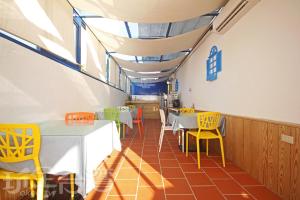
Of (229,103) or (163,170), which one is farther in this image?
(229,103)

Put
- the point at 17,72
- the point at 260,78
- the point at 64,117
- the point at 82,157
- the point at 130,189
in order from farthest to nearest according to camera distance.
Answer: the point at 64,117, the point at 260,78, the point at 130,189, the point at 17,72, the point at 82,157

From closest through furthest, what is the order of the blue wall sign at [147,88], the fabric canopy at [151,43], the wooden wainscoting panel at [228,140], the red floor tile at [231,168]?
the red floor tile at [231,168] < the wooden wainscoting panel at [228,140] < the fabric canopy at [151,43] < the blue wall sign at [147,88]

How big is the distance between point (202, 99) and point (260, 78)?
9.34ft

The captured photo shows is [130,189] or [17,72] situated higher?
[17,72]

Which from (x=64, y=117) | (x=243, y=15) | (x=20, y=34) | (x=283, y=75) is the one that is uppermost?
(x=243, y=15)

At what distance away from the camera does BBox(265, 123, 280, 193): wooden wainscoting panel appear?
220 centimetres

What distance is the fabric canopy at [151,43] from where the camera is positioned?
185 inches

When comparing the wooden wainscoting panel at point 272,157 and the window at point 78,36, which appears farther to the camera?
the window at point 78,36

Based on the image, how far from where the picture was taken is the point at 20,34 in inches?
88.3

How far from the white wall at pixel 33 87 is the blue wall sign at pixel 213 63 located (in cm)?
304

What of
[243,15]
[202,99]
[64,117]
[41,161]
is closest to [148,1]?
[243,15]

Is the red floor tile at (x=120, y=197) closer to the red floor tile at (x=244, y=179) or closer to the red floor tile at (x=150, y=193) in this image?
the red floor tile at (x=150, y=193)

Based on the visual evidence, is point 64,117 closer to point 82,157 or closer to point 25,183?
point 25,183

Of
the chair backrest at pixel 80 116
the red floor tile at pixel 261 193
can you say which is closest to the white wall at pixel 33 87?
the chair backrest at pixel 80 116
